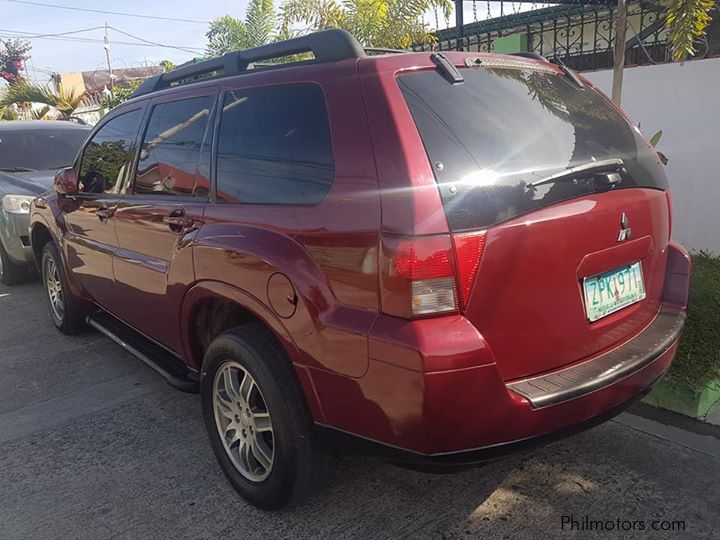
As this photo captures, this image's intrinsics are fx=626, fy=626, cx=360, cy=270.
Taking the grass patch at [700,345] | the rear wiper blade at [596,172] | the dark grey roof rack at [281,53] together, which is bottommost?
the grass patch at [700,345]

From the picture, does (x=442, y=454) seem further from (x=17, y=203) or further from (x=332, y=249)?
(x=17, y=203)

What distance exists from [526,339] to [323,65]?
51.1 inches

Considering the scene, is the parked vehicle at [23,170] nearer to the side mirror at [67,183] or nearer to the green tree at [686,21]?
the side mirror at [67,183]

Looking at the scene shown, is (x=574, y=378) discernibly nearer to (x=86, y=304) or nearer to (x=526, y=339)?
(x=526, y=339)

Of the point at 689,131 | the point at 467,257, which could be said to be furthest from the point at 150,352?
the point at 689,131

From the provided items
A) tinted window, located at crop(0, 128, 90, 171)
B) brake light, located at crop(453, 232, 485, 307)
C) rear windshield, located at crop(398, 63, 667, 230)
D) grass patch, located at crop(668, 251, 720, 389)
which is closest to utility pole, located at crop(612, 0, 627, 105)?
grass patch, located at crop(668, 251, 720, 389)

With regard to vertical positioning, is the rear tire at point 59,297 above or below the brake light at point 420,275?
below

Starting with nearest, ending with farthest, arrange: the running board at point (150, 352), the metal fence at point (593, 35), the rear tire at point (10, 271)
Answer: the running board at point (150, 352) → the metal fence at point (593, 35) → the rear tire at point (10, 271)

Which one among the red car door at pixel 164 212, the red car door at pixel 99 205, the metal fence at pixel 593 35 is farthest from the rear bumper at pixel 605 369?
the metal fence at pixel 593 35

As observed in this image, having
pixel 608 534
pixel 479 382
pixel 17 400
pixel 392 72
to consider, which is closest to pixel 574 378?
pixel 479 382

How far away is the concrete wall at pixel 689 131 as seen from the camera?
502cm

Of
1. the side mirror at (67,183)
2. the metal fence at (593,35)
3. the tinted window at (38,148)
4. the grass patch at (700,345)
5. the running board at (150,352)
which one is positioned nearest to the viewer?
the running board at (150,352)

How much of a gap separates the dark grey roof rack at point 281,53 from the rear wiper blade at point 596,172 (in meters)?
0.85

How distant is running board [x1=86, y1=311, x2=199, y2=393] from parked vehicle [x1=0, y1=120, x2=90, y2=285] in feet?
8.32
